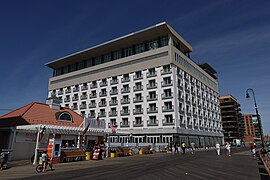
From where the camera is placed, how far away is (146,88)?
5153 centimetres

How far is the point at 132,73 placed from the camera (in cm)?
5494

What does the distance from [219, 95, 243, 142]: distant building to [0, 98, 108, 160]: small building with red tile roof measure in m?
82.3

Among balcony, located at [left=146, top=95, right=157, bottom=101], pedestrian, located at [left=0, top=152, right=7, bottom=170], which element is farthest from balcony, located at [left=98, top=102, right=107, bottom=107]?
pedestrian, located at [left=0, top=152, right=7, bottom=170]

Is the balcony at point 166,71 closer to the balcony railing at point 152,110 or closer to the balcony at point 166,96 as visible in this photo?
the balcony at point 166,96

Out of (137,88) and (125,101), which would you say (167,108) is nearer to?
(137,88)

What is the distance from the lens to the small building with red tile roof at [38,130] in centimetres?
2496

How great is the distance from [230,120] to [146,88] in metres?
68.0

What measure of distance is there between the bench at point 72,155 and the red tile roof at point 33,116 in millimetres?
7933

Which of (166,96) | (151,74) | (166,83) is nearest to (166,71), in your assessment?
(166,83)

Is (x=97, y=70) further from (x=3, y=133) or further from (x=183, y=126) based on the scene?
(x=3, y=133)

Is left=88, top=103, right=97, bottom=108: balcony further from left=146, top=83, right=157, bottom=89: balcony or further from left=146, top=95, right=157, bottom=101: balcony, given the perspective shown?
left=146, top=83, right=157, bottom=89: balcony

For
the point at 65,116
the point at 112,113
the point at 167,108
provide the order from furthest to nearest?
the point at 112,113
the point at 167,108
the point at 65,116

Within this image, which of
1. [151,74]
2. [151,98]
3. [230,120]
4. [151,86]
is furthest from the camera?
[230,120]

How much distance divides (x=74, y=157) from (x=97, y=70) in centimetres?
3976
